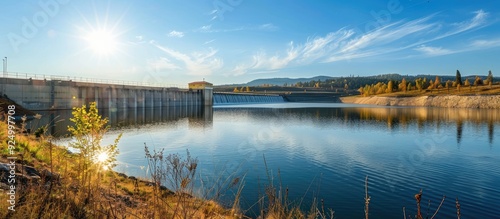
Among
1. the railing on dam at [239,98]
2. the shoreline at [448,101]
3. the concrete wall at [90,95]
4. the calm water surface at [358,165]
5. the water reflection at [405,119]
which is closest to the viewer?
the calm water surface at [358,165]

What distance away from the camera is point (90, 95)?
273 ft

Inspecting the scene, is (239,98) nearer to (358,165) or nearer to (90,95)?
(90,95)

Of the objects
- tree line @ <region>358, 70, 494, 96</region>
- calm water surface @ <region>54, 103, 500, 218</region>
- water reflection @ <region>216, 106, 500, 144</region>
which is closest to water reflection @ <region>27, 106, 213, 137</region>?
calm water surface @ <region>54, 103, 500, 218</region>

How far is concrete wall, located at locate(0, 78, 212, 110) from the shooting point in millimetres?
66475

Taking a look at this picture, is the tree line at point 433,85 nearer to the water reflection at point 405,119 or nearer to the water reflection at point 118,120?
the water reflection at point 405,119

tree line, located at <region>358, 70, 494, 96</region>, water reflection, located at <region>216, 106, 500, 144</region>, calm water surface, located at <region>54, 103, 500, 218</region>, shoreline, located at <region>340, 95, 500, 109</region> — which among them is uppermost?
tree line, located at <region>358, 70, 494, 96</region>

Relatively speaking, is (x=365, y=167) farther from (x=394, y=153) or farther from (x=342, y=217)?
(x=342, y=217)

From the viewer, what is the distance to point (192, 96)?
126 metres

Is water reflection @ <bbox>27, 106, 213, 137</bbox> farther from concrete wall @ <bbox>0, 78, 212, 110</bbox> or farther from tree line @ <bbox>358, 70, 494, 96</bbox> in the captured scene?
tree line @ <bbox>358, 70, 494, 96</bbox>

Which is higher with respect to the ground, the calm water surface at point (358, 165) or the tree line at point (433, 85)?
the tree line at point (433, 85)

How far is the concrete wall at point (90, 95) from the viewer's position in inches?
2617

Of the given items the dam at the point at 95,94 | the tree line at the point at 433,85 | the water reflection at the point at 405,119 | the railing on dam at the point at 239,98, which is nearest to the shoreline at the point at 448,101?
the tree line at the point at 433,85

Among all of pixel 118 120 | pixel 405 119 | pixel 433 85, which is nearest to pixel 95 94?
pixel 118 120

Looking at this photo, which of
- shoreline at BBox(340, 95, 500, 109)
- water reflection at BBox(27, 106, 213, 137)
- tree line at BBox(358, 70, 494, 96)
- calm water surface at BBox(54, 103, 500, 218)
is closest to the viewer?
calm water surface at BBox(54, 103, 500, 218)
